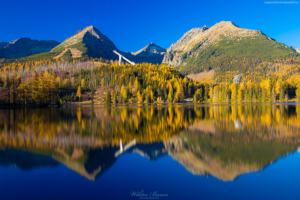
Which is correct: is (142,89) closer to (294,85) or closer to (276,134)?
(294,85)

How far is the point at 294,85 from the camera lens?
145250 millimetres

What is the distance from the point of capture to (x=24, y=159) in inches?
528

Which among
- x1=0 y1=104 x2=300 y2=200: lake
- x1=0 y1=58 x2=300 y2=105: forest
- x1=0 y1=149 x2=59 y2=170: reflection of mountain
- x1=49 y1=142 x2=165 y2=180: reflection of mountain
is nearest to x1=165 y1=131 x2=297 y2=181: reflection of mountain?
x1=0 y1=104 x2=300 y2=200: lake

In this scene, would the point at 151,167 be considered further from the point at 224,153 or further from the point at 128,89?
the point at 128,89

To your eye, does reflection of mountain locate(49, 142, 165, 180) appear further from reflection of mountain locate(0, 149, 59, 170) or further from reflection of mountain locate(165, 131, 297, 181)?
reflection of mountain locate(165, 131, 297, 181)

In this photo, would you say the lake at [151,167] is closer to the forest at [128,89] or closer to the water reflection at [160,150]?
the water reflection at [160,150]

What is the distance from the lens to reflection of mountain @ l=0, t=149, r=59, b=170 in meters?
12.4

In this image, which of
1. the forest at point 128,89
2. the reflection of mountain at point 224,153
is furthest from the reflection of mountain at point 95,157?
the forest at point 128,89

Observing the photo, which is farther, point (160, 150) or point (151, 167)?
point (160, 150)

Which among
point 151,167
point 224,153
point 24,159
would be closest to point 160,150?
point 151,167

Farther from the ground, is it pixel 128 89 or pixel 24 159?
pixel 128 89

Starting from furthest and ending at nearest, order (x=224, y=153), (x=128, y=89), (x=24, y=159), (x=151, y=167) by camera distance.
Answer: (x=128, y=89) → (x=224, y=153) → (x=24, y=159) → (x=151, y=167)

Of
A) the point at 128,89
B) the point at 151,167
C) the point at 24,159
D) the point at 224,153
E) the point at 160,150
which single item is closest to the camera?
the point at 151,167

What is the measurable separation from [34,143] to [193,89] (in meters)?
175
